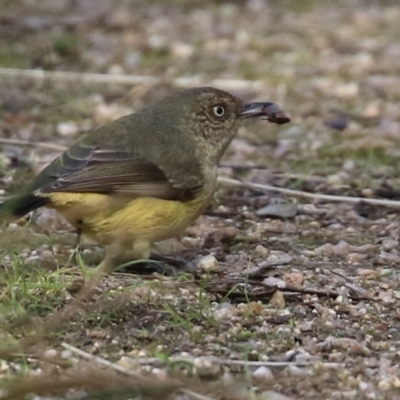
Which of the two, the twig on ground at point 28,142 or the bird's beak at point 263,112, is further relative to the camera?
the twig on ground at point 28,142

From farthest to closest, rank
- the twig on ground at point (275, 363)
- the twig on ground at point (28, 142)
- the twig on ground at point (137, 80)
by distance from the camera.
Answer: the twig on ground at point (137, 80) → the twig on ground at point (28, 142) → the twig on ground at point (275, 363)

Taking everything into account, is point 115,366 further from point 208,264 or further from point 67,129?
point 67,129

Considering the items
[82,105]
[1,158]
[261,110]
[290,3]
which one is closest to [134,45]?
[82,105]

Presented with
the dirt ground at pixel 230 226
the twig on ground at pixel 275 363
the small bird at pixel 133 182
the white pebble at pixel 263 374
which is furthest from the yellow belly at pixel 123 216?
the white pebble at pixel 263 374

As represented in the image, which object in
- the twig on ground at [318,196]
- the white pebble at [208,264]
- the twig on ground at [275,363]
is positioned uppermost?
the twig on ground at [275,363]

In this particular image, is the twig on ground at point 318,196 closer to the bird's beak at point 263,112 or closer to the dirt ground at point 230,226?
the dirt ground at point 230,226

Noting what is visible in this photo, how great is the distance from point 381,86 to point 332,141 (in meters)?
1.72

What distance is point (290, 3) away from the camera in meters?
13.9

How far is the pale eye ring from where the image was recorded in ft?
22.5

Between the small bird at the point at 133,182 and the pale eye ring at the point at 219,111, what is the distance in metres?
0.19

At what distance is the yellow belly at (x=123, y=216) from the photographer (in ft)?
19.1

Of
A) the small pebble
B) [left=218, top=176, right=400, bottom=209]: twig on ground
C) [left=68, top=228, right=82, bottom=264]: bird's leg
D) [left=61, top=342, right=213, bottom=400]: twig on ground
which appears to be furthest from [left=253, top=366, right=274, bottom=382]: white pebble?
[left=218, top=176, right=400, bottom=209]: twig on ground

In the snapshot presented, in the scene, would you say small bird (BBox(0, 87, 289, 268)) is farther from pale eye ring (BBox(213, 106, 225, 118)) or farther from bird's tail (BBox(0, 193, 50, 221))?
pale eye ring (BBox(213, 106, 225, 118))

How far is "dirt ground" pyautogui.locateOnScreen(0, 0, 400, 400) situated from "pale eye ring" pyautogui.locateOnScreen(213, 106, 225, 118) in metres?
0.68
